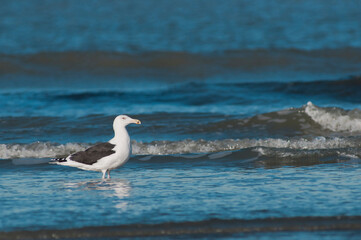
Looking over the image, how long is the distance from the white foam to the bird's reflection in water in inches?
221

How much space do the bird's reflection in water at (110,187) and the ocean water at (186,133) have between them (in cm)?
3

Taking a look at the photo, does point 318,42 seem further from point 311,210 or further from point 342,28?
point 311,210

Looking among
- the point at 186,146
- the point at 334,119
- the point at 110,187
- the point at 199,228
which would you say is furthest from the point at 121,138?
the point at 334,119

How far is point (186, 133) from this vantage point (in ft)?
41.1

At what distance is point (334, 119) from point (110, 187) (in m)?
6.22

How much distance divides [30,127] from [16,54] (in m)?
13.8

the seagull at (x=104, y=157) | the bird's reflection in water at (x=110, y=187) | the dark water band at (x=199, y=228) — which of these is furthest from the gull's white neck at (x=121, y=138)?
the dark water band at (x=199, y=228)

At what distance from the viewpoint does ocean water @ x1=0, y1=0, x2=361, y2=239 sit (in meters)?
6.33

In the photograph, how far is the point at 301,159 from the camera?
9.54 metres

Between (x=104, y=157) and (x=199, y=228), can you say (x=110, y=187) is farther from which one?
(x=199, y=228)

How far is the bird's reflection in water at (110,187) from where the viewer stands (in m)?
7.36

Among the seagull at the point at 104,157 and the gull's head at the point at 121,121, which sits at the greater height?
the gull's head at the point at 121,121

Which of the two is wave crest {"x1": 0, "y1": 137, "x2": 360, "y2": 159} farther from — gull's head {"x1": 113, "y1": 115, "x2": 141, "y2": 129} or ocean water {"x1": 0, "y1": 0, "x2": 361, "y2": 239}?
gull's head {"x1": 113, "y1": 115, "x2": 141, "y2": 129}

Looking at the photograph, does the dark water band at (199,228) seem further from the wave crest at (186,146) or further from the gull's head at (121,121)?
the wave crest at (186,146)
